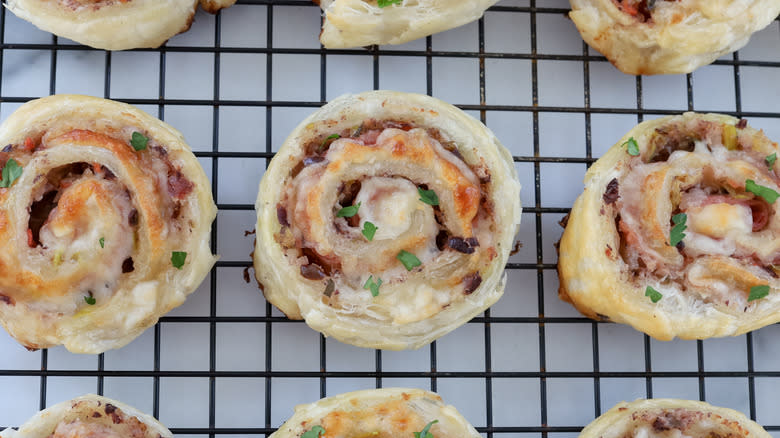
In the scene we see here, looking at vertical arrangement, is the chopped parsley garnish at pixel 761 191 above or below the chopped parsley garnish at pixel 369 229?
above

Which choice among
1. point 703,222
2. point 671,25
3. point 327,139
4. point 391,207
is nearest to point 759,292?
point 703,222

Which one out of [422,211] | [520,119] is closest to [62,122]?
[422,211]

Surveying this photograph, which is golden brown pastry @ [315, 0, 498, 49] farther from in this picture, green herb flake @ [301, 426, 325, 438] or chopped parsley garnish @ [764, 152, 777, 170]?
green herb flake @ [301, 426, 325, 438]

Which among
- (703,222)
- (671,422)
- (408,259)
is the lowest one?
(671,422)

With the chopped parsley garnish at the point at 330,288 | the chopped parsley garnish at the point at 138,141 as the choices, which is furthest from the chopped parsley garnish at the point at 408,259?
the chopped parsley garnish at the point at 138,141

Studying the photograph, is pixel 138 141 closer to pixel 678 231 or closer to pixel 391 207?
pixel 391 207

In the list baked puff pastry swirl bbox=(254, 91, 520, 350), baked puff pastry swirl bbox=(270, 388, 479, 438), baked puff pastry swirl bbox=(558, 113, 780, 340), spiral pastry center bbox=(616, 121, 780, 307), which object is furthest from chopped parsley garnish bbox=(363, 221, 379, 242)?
spiral pastry center bbox=(616, 121, 780, 307)

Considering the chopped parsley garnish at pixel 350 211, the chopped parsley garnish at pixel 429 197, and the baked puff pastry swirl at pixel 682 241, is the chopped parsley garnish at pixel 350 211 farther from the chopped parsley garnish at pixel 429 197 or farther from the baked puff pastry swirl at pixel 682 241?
the baked puff pastry swirl at pixel 682 241
